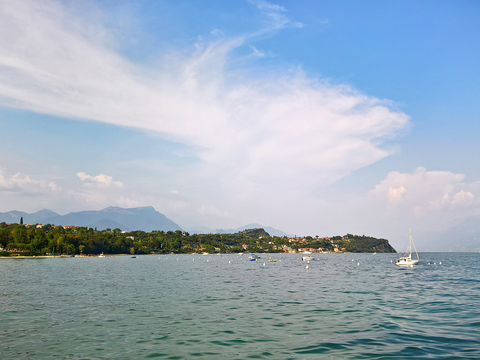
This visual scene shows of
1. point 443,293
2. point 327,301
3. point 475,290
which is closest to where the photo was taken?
point 327,301

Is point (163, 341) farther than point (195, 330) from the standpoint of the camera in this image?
No

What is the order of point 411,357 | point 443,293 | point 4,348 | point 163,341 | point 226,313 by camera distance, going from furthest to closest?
point 443,293 → point 226,313 → point 163,341 → point 4,348 → point 411,357

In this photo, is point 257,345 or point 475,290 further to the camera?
point 475,290

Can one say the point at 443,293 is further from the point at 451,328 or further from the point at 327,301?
the point at 451,328

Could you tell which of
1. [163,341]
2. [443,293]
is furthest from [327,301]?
[163,341]

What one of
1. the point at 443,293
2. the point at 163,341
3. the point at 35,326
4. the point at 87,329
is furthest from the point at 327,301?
the point at 35,326

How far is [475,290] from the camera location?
161 ft

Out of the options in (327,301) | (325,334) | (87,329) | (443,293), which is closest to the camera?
(325,334)

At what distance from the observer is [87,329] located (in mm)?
25797

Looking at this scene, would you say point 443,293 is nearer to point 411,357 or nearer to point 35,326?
point 411,357

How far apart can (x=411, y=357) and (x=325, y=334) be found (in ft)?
20.7

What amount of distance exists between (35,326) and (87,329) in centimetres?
477

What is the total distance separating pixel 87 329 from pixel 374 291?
3901 centimetres

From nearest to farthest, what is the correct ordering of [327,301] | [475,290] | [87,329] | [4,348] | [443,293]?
[4,348], [87,329], [327,301], [443,293], [475,290]
